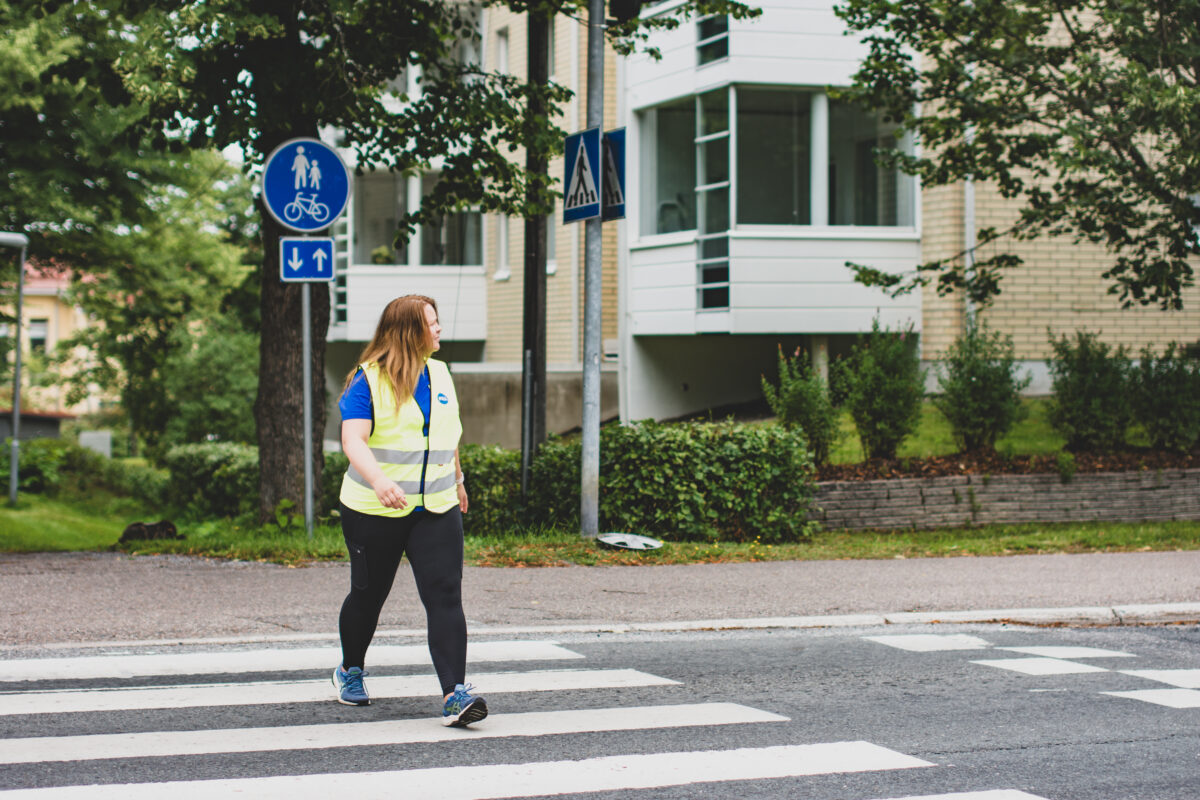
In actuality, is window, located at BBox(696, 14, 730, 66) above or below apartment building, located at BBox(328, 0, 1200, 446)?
above

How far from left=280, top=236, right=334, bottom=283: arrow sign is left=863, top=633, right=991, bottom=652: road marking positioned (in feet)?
16.4

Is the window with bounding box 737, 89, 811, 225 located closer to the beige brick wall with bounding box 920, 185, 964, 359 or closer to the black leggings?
the beige brick wall with bounding box 920, 185, 964, 359

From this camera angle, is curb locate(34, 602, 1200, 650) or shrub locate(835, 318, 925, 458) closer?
curb locate(34, 602, 1200, 650)

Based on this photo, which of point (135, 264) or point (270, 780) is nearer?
point (270, 780)

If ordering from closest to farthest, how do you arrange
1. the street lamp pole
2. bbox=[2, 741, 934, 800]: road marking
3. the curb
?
bbox=[2, 741, 934, 800]: road marking → the curb → the street lamp pole

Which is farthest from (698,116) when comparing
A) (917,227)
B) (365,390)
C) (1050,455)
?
(365,390)

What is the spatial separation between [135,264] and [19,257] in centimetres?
277

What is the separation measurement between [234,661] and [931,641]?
3851mm

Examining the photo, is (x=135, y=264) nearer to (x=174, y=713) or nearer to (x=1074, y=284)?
(x=1074, y=284)

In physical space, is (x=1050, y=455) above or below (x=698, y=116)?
Answer: below

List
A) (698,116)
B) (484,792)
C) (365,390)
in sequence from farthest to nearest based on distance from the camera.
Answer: (698,116), (365,390), (484,792)

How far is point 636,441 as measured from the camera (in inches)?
464

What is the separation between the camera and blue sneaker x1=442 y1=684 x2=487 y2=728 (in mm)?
5234

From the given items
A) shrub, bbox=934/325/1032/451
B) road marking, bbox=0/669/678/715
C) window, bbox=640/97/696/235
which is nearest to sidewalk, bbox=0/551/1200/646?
road marking, bbox=0/669/678/715
